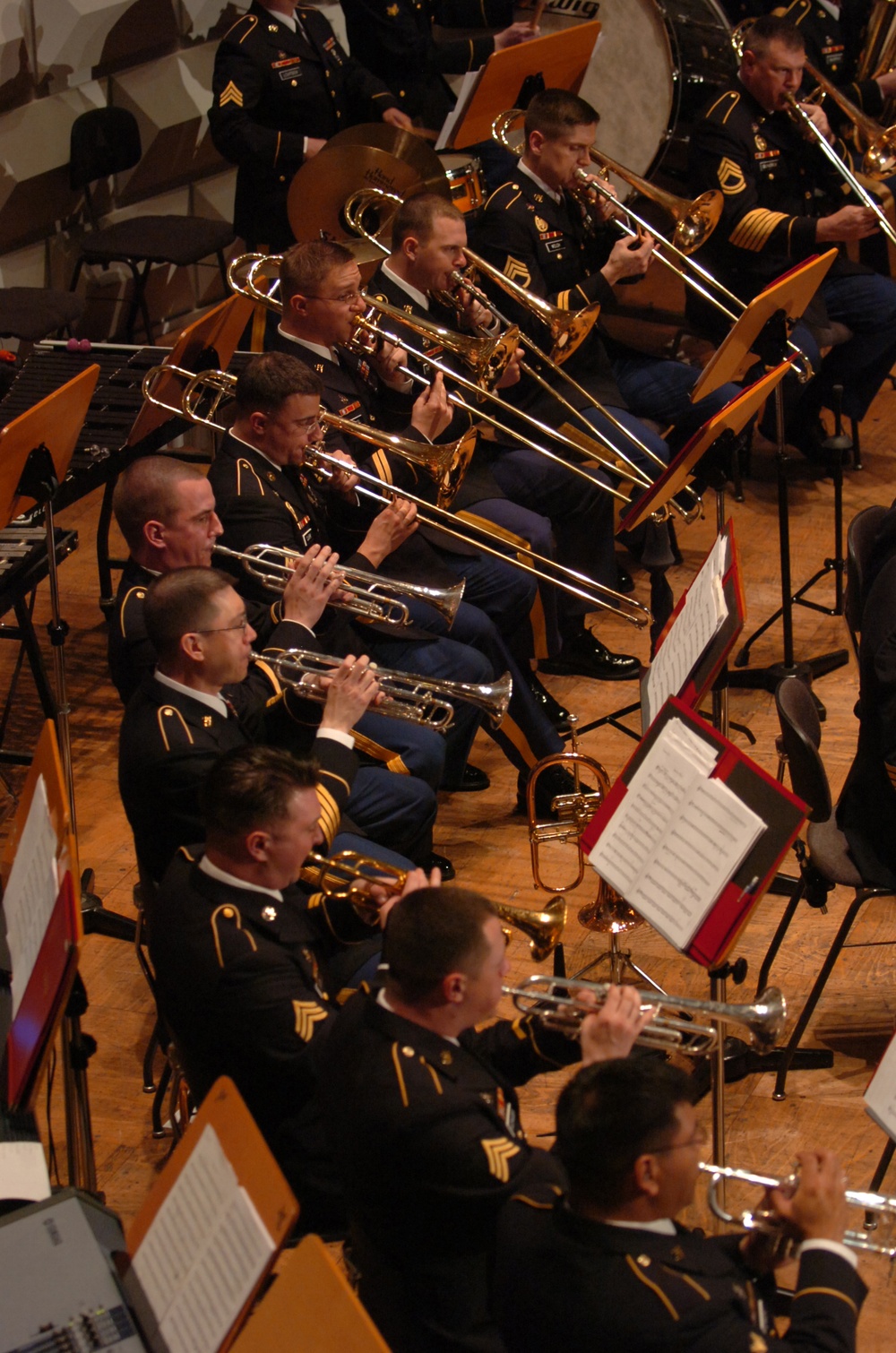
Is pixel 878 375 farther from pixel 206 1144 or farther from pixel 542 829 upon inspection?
pixel 206 1144

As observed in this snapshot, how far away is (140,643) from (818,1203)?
2.11 m

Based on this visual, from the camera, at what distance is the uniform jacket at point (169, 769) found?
311 centimetres

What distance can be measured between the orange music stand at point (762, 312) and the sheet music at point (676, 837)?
1713 mm

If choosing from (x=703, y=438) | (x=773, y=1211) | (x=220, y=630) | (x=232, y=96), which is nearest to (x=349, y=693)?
(x=220, y=630)

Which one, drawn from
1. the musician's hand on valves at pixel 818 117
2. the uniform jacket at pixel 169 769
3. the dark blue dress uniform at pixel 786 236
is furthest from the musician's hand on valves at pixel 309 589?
the musician's hand on valves at pixel 818 117

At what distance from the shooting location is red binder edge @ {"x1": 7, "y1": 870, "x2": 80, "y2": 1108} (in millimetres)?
2184

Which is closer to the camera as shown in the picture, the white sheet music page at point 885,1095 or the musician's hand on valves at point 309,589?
the white sheet music page at point 885,1095

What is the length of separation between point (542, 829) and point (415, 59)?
5.18 meters

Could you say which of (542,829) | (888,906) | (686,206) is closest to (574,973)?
(542,829)

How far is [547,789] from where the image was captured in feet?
14.8

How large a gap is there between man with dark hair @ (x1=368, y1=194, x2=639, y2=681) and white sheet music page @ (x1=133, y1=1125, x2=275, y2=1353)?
9.54 feet

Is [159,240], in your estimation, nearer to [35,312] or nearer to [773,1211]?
[35,312]

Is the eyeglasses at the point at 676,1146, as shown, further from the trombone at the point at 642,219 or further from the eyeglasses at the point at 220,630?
the trombone at the point at 642,219

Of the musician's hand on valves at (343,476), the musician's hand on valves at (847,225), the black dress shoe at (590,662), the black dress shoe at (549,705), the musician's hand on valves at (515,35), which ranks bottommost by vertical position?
the black dress shoe at (590,662)
